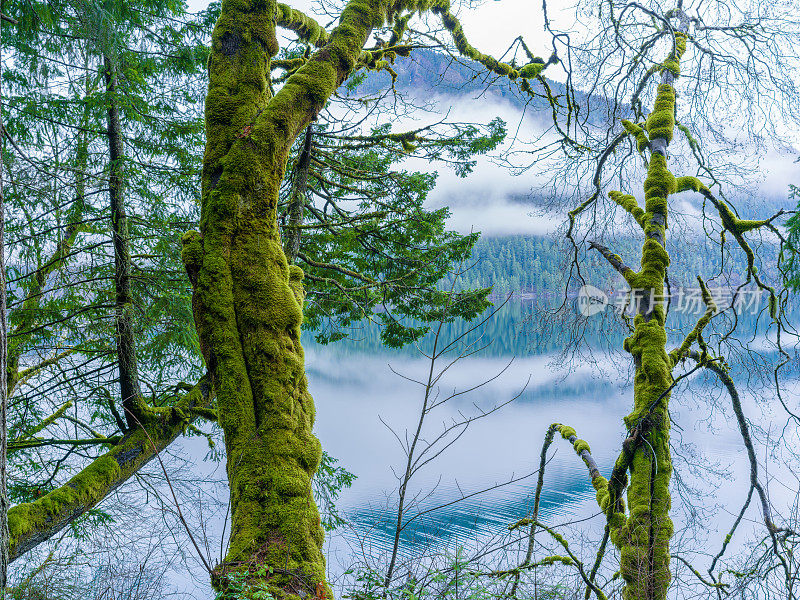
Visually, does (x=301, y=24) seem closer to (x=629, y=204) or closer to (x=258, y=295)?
(x=258, y=295)

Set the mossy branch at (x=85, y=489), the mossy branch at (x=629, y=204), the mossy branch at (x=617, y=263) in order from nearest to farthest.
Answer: the mossy branch at (x=85, y=489), the mossy branch at (x=617, y=263), the mossy branch at (x=629, y=204)

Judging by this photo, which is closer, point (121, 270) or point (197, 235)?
point (197, 235)

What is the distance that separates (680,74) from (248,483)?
4.40 meters

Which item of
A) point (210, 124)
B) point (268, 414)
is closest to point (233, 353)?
point (268, 414)

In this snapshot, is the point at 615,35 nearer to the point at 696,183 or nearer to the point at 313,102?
the point at 696,183

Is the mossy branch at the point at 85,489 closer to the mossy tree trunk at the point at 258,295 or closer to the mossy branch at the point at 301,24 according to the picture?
the mossy tree trunk at the point at 258,295

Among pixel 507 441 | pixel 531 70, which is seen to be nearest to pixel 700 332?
pixel 531 70

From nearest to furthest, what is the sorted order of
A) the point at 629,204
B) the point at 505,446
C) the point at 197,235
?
the point at 197,235 → the point at 629,204 → the point at 505,446

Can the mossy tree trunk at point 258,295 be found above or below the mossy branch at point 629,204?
below

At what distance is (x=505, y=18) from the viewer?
416cm

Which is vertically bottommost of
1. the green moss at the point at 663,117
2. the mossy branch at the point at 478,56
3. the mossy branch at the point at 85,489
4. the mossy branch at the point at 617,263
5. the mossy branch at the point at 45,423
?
the mossy branch at the point at 85,489

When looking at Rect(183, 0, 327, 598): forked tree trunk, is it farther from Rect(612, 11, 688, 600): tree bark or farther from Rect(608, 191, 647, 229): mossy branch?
Rect(608, 191, 647, 229): mossy branch

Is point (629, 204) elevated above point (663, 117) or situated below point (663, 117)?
below

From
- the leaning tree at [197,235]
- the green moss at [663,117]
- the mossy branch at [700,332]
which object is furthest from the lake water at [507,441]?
the leaning tree at [197,235]
